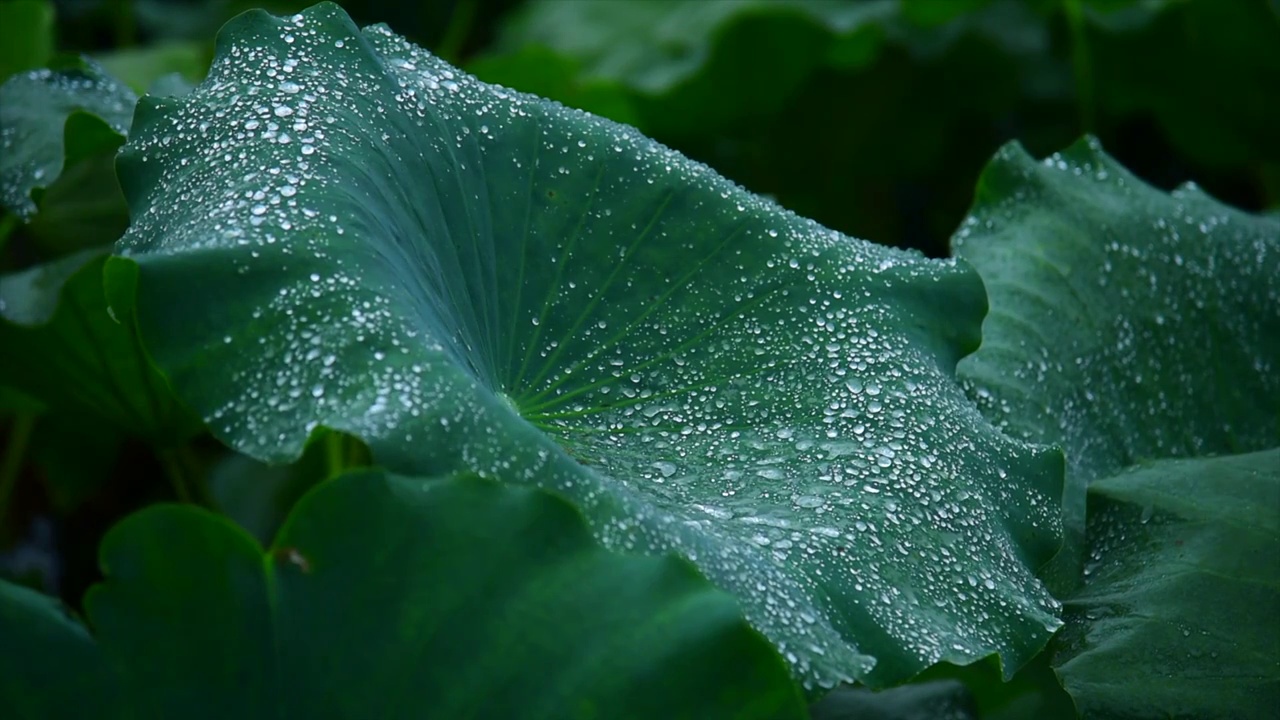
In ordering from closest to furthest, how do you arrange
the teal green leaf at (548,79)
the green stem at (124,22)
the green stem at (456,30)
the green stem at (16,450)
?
the green stem at (16,450) → the teal green leaf at (548,79) → the green stem at (124,22) → the green stem at (456,30)

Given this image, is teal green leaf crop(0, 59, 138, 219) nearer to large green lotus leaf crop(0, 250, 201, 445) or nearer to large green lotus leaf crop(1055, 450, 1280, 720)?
large green lotus leaf crop(0, 250, 201, 445)

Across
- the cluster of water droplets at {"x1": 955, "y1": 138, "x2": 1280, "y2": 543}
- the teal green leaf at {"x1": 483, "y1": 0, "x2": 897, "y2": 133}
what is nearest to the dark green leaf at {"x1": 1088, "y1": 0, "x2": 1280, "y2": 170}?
the teal green leaf at {"x1": 483, "y1": 0, "x2": 897, "y2": 133}

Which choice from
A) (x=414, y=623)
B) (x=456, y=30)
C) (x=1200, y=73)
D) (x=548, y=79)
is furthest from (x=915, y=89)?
(x=414, y=623)

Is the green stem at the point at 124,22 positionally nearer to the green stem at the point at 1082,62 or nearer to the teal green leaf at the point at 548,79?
the teal green leaf at the point at 548,79

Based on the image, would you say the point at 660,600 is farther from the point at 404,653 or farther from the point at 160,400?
the point at 160,400

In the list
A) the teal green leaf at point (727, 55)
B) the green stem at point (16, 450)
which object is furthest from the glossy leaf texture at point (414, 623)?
the teal green leaf at point (727, 55)

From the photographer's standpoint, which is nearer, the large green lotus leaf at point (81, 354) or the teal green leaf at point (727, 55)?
the large green lotus leaf at point (81, 354)

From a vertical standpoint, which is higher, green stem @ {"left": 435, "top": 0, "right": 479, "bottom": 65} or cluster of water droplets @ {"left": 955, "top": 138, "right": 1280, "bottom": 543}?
green stem @ {"left": 435, "top": 0, "right": 479, "bottom": 65}

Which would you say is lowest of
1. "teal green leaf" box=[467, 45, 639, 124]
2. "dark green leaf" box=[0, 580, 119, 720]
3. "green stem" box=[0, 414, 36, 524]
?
"green stem" box=[0, 414, 36, 524]
